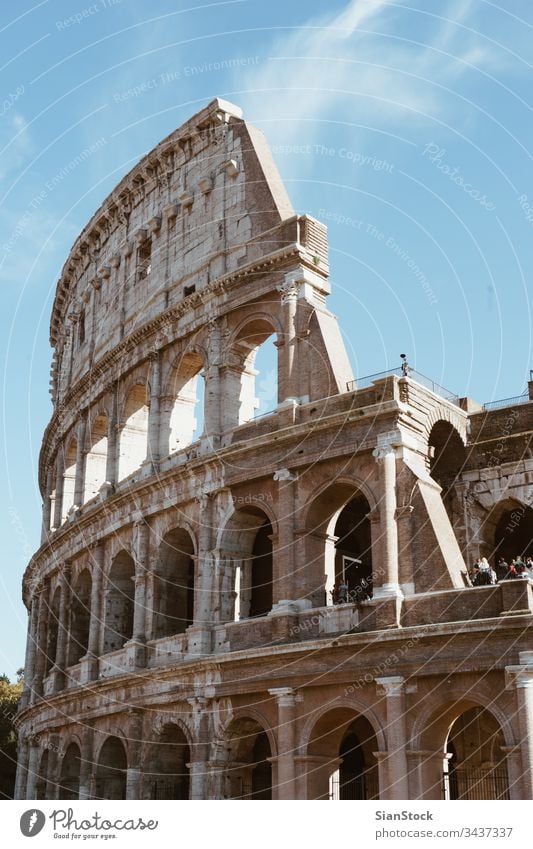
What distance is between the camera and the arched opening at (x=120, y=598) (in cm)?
2686

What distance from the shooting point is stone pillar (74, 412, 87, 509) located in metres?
30.2

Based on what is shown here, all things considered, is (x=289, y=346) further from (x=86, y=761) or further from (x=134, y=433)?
(x=86, y=761)

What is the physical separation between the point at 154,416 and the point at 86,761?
861 centimetres

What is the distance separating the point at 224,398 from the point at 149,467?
2861 mm

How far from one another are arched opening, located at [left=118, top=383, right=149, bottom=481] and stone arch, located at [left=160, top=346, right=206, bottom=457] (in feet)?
4.98

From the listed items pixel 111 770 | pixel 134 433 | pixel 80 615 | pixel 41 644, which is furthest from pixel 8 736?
pixel 134 433

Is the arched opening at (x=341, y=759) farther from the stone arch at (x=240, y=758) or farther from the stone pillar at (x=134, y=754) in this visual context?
the stone pillar at (x=134, y=754)

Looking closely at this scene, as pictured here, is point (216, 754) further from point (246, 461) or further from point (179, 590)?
point (246, 461)

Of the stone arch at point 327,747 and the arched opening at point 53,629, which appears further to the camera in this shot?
the arched opening at point 53,629

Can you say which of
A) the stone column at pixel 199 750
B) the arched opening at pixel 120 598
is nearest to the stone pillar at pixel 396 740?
the stone column at pixel 199 750

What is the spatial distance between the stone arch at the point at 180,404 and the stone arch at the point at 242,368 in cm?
142

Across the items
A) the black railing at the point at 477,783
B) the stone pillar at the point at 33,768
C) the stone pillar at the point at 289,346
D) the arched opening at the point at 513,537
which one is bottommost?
the black railing at the point at 477,783

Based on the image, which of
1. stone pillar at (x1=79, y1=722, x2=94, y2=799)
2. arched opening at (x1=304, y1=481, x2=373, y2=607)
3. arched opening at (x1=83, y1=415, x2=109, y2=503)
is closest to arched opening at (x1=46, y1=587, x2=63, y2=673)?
arched opening at (x1=83, y1=415, x2=109, y2=503)

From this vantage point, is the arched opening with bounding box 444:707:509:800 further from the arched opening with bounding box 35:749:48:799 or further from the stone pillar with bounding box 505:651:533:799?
the arched opening with bounding box 35:749:48:799
